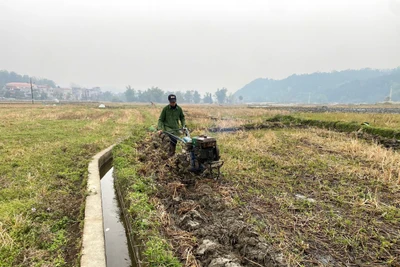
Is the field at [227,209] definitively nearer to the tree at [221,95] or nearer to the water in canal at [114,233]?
the water in canal at [114,233]

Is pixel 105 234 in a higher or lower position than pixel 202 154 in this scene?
lower

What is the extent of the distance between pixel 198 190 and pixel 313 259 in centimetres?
264

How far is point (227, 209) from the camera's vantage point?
4.42 m

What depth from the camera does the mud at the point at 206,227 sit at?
123 inches

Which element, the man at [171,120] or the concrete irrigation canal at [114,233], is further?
the man at [171,120]

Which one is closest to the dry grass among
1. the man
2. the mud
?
the mud

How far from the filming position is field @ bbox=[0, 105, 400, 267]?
129 inches

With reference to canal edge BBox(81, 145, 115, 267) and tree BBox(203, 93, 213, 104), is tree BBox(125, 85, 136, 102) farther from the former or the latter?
canal edge BBox(81, 145, 115, 267)

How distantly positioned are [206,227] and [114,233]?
200 centimetres

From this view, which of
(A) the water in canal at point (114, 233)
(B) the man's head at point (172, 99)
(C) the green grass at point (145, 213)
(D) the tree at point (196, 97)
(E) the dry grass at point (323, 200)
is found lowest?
(A) the water in canal at point (114, 233)

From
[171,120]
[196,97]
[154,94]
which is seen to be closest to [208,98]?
[196,97]

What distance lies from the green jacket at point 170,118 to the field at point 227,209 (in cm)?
97

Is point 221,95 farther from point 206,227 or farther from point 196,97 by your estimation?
point 206,227

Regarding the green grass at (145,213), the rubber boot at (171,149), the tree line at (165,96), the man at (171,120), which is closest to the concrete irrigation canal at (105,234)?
the green grass at (145,213)
